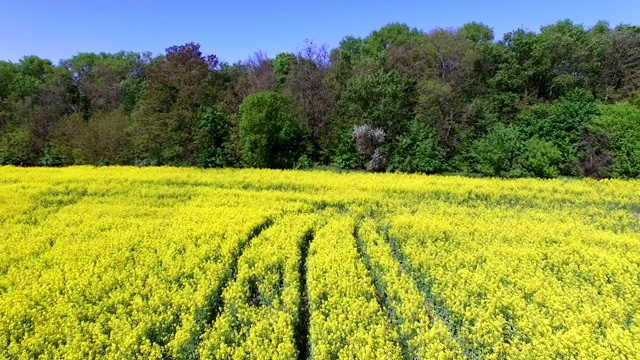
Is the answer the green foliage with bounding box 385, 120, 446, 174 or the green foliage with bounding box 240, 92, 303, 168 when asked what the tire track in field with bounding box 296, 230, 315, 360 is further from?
the green foliage with bounding box 385, 120, 446, 174

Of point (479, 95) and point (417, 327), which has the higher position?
point (479, 95)

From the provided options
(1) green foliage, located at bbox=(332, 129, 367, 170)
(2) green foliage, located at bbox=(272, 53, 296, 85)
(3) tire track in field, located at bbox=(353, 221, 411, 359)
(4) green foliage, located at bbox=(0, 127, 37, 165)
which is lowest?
(3) tire track in field, located at bbox=(353, 221, 411, 359)

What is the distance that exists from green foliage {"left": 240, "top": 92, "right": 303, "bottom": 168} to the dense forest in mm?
75

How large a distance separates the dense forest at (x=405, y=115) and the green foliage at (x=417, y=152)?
86mm

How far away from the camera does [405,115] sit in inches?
1070

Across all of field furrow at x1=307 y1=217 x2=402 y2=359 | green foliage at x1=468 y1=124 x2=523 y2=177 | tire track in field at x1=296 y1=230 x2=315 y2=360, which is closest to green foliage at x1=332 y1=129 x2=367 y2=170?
green foliage at x1=468 y1=124 x2=523 y2=177

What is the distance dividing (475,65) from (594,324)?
86.5ft

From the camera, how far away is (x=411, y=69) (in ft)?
97.7

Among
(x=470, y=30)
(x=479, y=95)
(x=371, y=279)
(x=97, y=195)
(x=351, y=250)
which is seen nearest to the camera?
(x=371, y=279)

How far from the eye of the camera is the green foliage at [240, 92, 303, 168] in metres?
25.1

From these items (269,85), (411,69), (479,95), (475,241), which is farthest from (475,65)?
(475,241)

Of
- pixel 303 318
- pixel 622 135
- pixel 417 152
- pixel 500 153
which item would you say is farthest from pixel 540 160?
pixel 303 318

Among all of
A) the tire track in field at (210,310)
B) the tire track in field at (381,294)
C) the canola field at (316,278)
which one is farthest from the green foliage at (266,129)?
the tire track in field at (381,294)

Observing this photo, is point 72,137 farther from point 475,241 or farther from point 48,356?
point 475,241
